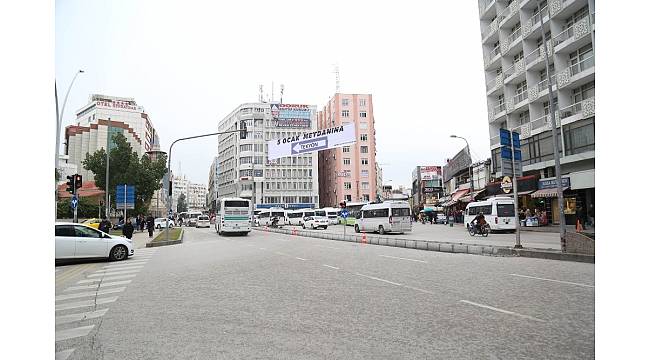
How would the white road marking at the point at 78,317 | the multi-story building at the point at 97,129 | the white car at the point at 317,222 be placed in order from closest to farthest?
1. the white road marking at the point at 78,317
2. the multi-story building at the point at 97,129
3. the white car at the point at 317,222

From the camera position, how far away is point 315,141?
90.2 feet

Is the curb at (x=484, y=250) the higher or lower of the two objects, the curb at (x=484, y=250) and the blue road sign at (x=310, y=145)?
the lower

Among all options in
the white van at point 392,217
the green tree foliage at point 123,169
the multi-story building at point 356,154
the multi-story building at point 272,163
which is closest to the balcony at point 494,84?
the white van at point 392,217

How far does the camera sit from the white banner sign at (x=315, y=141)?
26.3 metres

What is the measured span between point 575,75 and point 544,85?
502 cm

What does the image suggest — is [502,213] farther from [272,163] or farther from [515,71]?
[272,163]

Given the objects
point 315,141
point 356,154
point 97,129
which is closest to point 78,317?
point 315,141

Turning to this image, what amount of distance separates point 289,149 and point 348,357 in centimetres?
2494

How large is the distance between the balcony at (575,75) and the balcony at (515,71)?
6325 millimetres

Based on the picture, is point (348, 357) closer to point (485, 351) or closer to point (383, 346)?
point (383, 346)

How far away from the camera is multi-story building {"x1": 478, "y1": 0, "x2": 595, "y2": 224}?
22.8 metres

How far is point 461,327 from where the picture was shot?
541 cm

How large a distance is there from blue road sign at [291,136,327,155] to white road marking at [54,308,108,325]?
812 inches

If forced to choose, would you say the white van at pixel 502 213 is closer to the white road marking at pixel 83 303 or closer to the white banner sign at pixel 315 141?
the white banner sign at pixel 315 141
